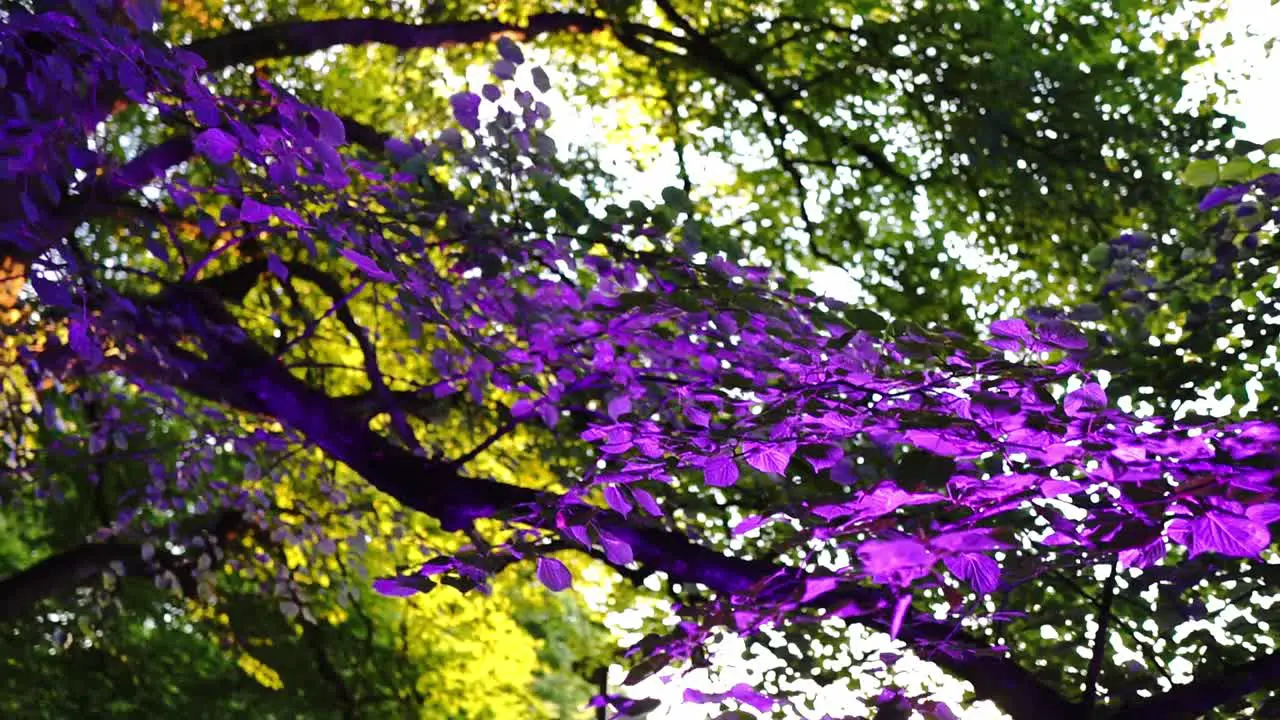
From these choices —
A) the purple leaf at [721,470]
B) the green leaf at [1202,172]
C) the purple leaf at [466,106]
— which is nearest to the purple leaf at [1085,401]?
the purple leaf at [721,470]

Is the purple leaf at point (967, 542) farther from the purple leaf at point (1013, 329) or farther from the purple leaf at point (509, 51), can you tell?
the purple leaf at point (509, 51)

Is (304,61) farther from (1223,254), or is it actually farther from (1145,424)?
(1145,424)

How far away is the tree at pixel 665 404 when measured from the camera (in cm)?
274

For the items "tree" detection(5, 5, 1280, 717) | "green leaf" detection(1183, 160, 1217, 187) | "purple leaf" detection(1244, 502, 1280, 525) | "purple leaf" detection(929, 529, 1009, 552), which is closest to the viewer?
"purple leaf" detection(929, 529, 1009, 552)

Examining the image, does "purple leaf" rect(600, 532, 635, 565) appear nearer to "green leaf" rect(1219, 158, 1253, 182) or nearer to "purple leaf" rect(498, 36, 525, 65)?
"purple leaf" rect(498, 36, 525, 65)

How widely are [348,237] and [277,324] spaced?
4.69m

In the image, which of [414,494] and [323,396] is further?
[323,396]

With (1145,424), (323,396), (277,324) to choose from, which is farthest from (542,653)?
(1145,424)

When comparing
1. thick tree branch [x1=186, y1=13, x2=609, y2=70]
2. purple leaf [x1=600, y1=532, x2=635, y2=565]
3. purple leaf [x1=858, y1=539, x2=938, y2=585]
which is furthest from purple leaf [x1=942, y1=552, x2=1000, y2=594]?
thick tree branch [x1=186, y1=13, x2=609, y2=70]

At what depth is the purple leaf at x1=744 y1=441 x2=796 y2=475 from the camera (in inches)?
→ 112

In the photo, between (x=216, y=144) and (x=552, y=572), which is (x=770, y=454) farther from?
(x=216, y=144)

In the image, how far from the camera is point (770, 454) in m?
2.88

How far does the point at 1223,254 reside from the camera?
466cm

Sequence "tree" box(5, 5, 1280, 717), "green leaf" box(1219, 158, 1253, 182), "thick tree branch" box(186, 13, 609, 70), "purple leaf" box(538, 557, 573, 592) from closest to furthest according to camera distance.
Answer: "tree" box(5, 5, 1280, 717) → "purple leaf" box(538, 557, 573, 592) → "green leaf" box(1219, 158, 1253, 182) → "thick tree branch" box(186, 13, 609, 70)
